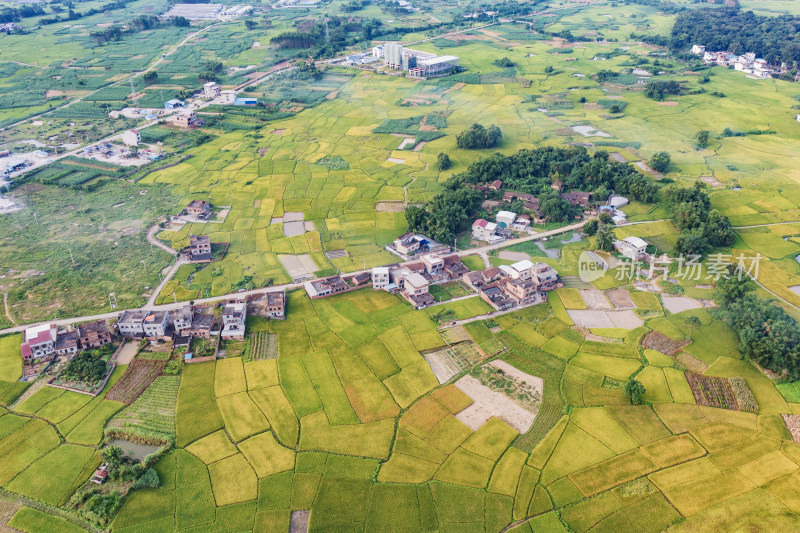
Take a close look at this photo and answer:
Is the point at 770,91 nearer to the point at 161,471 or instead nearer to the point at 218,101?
the point at 218,101

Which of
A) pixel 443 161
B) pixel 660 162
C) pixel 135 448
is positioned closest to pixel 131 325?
pixel 135 448

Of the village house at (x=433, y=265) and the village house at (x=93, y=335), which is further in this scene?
the village house at (x=433, y=265)

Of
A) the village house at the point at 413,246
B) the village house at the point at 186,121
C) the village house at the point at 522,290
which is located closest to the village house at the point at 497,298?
the village house at the point at 522,290

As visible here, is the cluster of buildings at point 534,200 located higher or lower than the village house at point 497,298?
higher

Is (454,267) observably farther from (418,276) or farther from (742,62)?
(742,62)

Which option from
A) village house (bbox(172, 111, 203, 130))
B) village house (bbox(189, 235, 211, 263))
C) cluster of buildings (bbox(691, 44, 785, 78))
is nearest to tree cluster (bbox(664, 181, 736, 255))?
village house (bbox(189, 235, 211, 263))

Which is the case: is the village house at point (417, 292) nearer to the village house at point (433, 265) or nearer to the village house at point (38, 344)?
the village house at point (433, 265)
